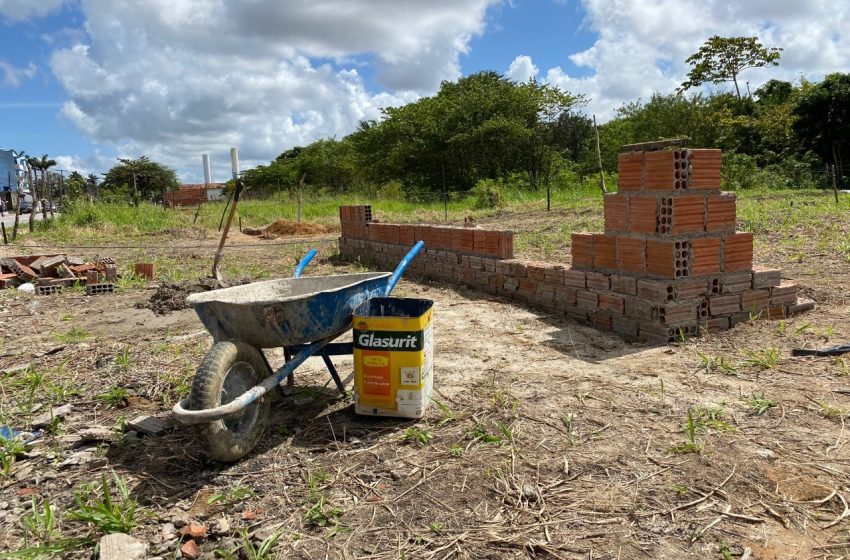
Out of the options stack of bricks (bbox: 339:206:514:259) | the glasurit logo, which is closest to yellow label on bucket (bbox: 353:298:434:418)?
the glasurit logo

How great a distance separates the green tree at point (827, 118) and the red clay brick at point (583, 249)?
23805 millimetres

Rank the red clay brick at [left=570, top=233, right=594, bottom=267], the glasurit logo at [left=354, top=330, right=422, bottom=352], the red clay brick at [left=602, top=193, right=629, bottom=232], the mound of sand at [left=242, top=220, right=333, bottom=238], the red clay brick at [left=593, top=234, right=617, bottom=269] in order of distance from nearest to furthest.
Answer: the glasurit logo at [left=354, top=330, right=422, bottom=352], the red clay brick at [left=602, top=193, right=629, bottom=232], the red clay brick at [left=593, top=234, right=617, bottom=269], the red clay brick at [left=570, top=233, right=594, bottom=267], the mound of sand at [left=242, top=220, right=333, bottom=238]

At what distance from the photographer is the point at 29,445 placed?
311cm

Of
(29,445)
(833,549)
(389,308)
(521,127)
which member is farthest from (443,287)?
(521,127)

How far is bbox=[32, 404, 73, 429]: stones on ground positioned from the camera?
336 centimetres

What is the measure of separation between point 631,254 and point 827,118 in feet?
83.9

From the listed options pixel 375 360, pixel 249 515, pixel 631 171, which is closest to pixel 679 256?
pixel 631 171

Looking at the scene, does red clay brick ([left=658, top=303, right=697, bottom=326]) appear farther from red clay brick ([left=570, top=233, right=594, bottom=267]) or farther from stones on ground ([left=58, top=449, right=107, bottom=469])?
stones on ground ([left=58, top=449, right=107, bottom=469])

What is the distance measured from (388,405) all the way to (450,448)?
1.48 feet

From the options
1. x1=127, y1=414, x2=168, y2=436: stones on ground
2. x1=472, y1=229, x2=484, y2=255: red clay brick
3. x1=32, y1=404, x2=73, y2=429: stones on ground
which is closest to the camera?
x1=127, y1=414, x2=168, y2=436: stones on ground

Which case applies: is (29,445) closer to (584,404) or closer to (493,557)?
(493,557)

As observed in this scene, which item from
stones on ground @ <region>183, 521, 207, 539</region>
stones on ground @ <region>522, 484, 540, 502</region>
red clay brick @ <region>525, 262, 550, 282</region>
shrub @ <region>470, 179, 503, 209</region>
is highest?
shrub @ <region>470, 179, 503, 209</region>

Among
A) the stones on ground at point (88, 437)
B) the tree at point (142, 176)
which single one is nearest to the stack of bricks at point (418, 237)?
the stones on ground at point (88, 437)

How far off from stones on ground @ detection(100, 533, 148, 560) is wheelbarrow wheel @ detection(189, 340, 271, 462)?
505mm
